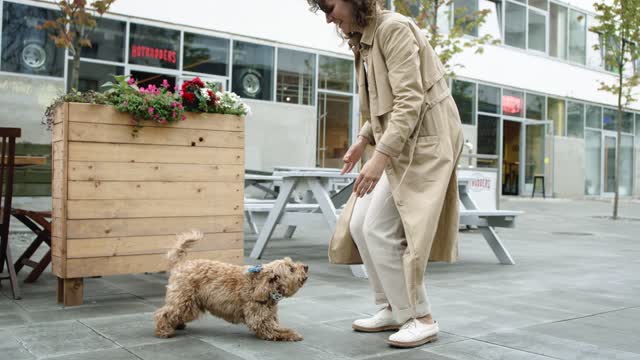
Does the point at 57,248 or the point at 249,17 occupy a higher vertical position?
the point at 249,17

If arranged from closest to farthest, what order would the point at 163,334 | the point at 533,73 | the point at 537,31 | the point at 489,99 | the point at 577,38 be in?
the point at 163,334 < the point at 489,99 < the point at 533,73 < the point at 537,31 < the point at 577,38

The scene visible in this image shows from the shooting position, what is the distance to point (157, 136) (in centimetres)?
398

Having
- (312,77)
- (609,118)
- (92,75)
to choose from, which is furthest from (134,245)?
(609,118)

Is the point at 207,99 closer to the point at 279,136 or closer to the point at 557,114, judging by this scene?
the point at 279,136

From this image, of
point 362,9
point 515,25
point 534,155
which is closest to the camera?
point 362,9

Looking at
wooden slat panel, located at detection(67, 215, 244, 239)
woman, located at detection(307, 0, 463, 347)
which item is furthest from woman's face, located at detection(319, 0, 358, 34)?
wooden slat panel, located at detection(67, 215, 244, 239)

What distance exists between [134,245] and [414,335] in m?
1.89

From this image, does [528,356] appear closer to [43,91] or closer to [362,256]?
[362,256]

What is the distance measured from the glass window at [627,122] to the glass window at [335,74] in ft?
47.6

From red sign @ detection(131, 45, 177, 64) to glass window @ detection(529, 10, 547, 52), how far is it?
42.5 ft

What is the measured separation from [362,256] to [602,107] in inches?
901

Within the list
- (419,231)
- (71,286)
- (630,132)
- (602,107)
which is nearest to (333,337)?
(419,231)

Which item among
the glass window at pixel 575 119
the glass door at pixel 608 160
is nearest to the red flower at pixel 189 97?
the glass window at pixel 575 119

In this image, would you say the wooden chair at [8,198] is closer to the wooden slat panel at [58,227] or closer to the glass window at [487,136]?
the wooden slat panel at [58,227]
